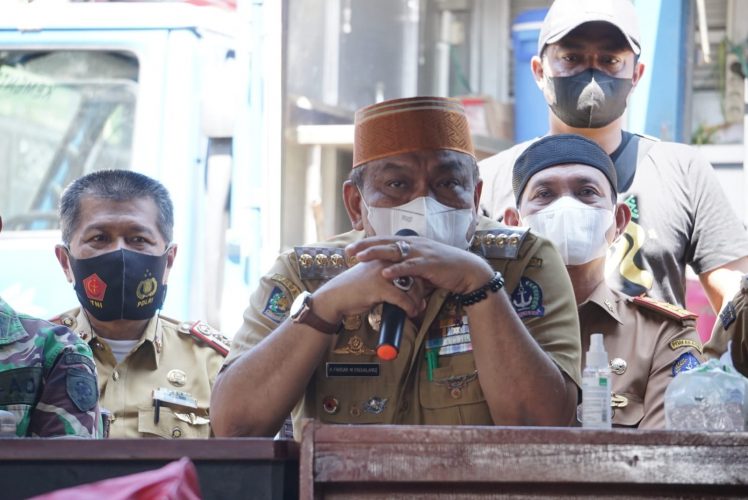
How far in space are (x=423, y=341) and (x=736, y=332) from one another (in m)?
0.77

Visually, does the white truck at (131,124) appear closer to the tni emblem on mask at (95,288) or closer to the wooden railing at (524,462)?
the tni emblem on mask at (95,288)

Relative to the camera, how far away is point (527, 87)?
662 cm

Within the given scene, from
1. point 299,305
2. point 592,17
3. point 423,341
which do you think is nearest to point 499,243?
point 423,341

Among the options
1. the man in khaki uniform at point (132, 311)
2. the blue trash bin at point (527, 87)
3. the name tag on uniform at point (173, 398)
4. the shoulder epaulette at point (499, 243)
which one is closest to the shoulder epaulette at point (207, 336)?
the man in khaki uniform at point (132, 311)

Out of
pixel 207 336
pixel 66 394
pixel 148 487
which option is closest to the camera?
pixel 148 487

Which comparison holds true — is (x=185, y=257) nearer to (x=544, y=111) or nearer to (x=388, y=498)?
(x=544, y=111)

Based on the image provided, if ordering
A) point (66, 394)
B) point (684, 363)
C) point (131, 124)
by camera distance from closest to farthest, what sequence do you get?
point (66, 394) < point (684, 363) < point (131, 124)

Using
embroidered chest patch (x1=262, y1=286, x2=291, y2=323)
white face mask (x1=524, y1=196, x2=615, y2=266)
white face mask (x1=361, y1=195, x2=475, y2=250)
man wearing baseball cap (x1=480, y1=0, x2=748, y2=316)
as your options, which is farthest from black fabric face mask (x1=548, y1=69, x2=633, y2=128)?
embroidered chest patch (x1=262, y1=286, x2=291, y2=323)

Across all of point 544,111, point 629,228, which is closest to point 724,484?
point 629,228

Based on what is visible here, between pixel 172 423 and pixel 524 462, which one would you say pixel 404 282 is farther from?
pixel 172 423

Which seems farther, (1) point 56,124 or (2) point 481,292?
(1) point 56,124

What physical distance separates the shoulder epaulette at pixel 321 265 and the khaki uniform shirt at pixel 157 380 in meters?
0.90

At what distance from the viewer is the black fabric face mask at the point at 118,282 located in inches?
138

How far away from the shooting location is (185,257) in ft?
16.3
